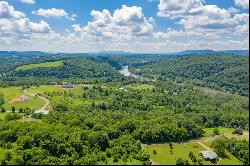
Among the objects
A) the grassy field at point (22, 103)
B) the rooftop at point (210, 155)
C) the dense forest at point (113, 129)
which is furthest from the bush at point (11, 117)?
the rooftop at point (210, 155)

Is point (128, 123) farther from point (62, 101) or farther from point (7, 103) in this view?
point (7, 103)

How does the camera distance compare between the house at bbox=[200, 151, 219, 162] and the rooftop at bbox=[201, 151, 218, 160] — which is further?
the rooftop at bbox=[201, 151, 218, 160]

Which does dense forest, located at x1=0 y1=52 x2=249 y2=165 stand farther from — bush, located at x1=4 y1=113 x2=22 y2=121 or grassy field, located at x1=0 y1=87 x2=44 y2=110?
grassy field, located at x1=0 y1=87 x2=44 y2=110

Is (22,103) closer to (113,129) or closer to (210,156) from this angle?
(113,129)

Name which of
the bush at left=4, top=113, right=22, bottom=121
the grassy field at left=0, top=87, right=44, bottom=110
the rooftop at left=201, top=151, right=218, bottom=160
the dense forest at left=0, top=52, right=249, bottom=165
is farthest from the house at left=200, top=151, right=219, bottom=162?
the grassy field at left=0, top=87, right=44, bottom=110

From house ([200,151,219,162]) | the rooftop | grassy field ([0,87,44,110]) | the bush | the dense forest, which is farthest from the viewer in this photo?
grassy field ([0,87,44,110])

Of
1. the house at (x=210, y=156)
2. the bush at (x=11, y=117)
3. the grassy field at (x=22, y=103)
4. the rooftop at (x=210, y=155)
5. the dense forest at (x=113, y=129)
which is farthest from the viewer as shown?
the grassy field at (x=22, y=103)

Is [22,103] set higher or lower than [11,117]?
lower

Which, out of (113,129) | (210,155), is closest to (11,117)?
(113,129)

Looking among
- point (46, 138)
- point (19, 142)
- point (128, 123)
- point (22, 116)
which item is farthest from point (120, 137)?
point (22, 116)

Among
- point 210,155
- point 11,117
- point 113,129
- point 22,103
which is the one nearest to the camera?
point 210,155

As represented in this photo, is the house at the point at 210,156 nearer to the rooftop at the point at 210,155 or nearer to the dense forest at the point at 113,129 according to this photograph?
the rooftop at the point at 210,155

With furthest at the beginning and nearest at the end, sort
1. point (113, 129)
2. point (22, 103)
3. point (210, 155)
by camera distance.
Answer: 1. point (22, 103)
2. point (113, 129)
3. point (210, 155)
